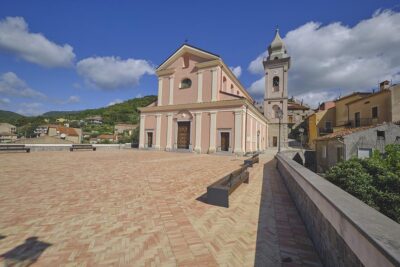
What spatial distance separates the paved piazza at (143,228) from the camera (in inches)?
103

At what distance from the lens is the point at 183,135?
22.2 m

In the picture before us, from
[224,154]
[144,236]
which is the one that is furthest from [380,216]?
[224,154]

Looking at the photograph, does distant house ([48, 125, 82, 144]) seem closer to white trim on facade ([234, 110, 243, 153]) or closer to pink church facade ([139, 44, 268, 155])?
pink church facade ([139, 44, 268, 155])

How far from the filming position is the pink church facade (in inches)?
764

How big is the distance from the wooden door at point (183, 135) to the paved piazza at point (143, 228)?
16.2 metres

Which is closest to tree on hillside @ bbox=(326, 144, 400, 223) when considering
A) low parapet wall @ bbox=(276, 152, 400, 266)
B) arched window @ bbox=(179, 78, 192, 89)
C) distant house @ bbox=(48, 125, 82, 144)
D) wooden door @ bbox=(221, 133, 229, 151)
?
low parapet wall @ bbox=(276, 152, 400, 266)

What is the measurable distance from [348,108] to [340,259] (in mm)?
31594

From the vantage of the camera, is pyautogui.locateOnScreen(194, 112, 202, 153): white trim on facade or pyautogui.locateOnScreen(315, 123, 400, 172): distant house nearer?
pyautogui.locateOnScreen(315, 123, 400, 172): distant house

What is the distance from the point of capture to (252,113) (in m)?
21.9

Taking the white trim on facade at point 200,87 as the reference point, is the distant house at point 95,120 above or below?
above

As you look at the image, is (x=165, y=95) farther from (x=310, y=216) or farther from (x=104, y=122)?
(x=104, y=122)

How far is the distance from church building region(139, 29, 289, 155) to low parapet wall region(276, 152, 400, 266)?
15836 mm

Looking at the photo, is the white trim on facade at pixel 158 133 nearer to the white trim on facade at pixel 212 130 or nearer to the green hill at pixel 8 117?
the white trim on facade at pixel 212 130

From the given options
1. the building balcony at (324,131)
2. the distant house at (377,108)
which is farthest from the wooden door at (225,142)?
the building balcony at (324,131)
